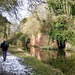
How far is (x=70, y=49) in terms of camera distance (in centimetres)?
2577

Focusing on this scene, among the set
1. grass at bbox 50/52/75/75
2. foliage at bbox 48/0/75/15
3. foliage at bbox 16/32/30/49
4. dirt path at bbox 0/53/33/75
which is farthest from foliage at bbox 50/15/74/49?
dirt path at bbox 0/53/33/75

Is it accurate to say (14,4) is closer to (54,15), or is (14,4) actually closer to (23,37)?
(54,15)

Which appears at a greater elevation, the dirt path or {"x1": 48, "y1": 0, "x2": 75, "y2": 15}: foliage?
{"x1": 48, "y1": 0, "x2": 75, "y2": 15}: foliage

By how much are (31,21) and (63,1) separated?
10.1 metres

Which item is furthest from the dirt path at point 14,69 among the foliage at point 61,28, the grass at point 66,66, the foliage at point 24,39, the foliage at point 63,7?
the foliage at point 24,39

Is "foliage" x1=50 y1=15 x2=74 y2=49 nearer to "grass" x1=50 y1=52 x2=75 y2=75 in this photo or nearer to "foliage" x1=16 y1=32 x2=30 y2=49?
"grass" x1=50 y1=52 x2=75 y2=75

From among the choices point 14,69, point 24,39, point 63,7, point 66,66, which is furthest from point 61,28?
point 24,39

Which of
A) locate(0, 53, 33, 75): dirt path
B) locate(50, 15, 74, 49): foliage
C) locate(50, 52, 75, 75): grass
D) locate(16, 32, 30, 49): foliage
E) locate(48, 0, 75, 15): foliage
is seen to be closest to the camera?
locate(0, 53, 33, 75): dirt path

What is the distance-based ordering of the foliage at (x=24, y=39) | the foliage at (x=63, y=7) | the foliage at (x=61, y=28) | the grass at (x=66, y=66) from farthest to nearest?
the foliage at (x=24, y=39) < the foliage at (x=63, y=7) < the foliage at (x=61, y=28) < the grass at (x=66, y=66)

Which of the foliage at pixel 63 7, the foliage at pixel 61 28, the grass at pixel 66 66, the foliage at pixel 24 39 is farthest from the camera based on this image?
the foliage at pixel 24 39

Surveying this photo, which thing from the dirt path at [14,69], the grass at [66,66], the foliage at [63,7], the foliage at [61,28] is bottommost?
the grass at [66,66]

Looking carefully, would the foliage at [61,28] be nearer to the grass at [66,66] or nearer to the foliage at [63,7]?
the foliage at [63,7]

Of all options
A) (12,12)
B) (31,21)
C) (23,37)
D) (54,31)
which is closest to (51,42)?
(54,31)

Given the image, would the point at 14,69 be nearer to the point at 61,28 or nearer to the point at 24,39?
the point at 61,28
